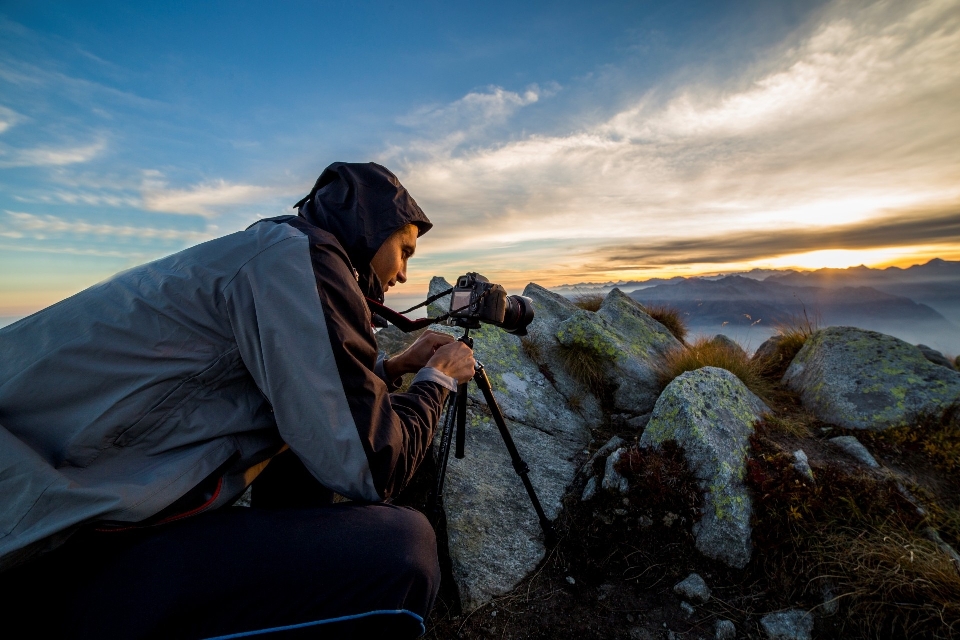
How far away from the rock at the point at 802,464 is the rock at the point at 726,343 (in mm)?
3641

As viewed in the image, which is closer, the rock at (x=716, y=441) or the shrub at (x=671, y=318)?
the rock at (x=716, y=441)

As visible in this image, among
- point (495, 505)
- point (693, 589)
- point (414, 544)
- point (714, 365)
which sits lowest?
point (693, 589)

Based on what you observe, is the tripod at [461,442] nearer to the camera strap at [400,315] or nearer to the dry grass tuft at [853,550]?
the camera strap at [400,315]

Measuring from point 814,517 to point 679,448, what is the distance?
43.4 inches

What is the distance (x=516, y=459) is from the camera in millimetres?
3725

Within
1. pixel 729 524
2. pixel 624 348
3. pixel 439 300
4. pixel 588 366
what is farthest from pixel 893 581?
pixel 439 300

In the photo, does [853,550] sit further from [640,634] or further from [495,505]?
[495,505]

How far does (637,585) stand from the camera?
138 inches

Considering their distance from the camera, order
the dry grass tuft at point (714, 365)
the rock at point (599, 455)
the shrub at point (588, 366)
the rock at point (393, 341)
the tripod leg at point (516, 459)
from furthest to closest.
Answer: the rock at point (393, 341) → the shrub at point (588, 366) → the dry grass tuft at point (714, 365) → the rock at point (599, 455) → the tripod leg at point (516, 459)

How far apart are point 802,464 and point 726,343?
491cm

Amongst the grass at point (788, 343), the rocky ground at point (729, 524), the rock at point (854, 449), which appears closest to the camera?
the rocky ground at point (729, 524)

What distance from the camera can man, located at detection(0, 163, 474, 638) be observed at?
1602 millimetres

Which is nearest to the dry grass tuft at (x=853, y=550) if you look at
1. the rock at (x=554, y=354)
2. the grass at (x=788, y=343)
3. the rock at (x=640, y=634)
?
the rock at (x=640, y=634)

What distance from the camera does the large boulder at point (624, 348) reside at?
6.30 meters
